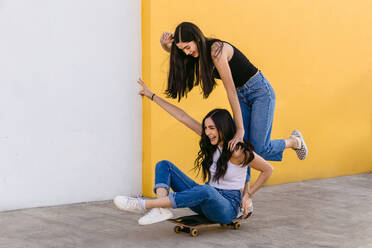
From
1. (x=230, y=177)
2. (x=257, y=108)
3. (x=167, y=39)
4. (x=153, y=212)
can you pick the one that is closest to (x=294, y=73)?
(x=257, y=108)

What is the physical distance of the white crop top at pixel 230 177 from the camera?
10.3 feet

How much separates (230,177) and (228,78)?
0.58m

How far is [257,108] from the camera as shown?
3.35 metres

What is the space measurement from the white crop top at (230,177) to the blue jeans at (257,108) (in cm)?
30

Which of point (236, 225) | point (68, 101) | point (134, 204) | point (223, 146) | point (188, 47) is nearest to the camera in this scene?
point (134, 204)

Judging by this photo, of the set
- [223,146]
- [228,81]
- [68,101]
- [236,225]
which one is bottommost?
[236,225]

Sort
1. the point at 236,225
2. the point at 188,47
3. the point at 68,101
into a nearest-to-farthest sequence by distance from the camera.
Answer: the point at 188,47, the point at 236,225, the point at 68,101

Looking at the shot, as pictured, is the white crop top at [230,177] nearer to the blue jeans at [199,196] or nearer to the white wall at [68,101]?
the blue jeans at [199,196]

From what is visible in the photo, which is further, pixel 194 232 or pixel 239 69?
pixel 239 69

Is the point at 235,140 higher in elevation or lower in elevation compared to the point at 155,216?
higher

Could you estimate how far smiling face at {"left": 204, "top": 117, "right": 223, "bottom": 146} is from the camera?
314 centimetres

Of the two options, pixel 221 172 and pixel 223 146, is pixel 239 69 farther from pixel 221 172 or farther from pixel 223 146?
pixel 221 172

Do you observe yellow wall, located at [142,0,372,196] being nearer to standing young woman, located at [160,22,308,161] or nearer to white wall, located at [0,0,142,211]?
white wall, located at [0,0,142,211]

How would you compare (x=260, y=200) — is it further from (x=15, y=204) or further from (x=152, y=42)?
(x=15, y=204)
